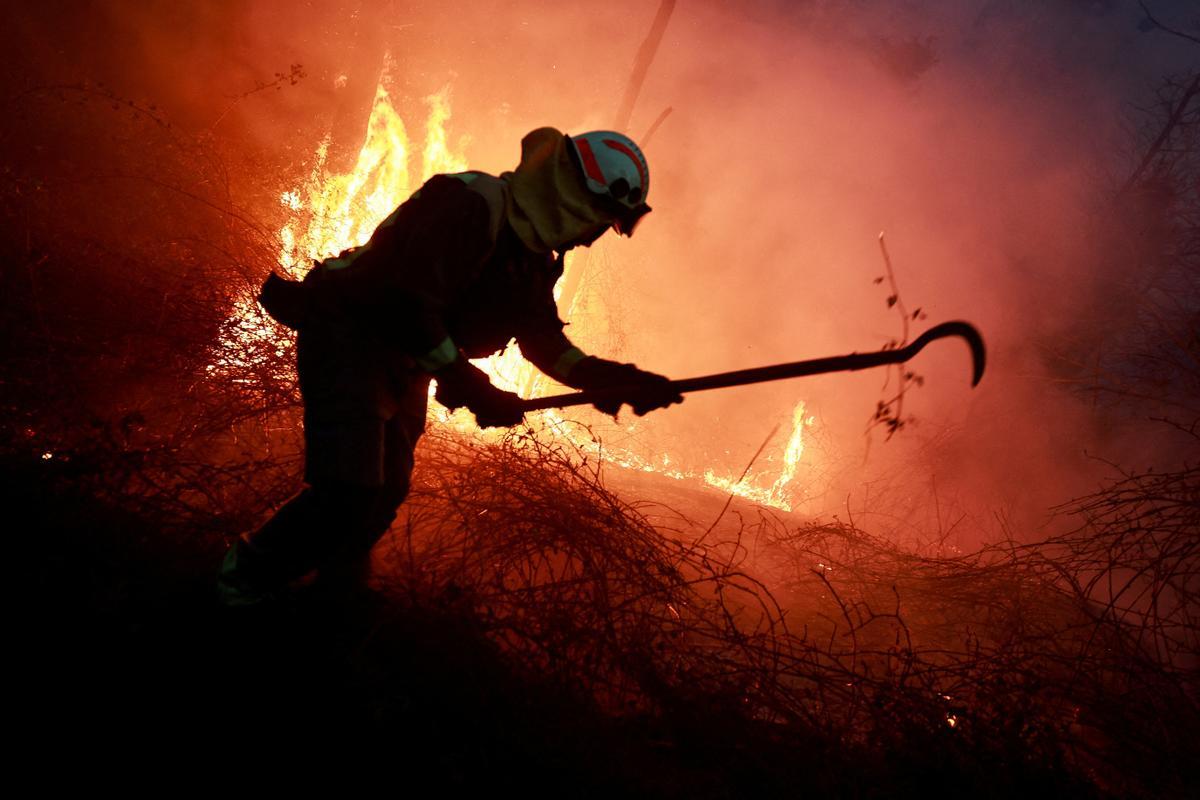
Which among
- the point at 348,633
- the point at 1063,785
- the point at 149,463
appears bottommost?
the point at 348,633

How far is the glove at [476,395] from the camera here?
7.59ft

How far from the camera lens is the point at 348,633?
243cm

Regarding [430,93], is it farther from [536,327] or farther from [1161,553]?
[1161,553]

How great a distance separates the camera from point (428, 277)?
84.0 inches

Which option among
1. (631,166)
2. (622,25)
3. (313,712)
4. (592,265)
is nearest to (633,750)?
(313,712)

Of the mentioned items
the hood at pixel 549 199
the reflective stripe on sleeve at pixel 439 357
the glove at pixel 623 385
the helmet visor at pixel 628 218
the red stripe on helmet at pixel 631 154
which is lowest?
the reflective stripe on sleeve at pixel 439 357

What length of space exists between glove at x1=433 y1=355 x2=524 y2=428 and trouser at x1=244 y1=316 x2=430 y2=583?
9.5 inches

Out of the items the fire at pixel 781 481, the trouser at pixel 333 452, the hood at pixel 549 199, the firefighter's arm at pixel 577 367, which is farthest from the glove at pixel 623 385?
the fire at pixel 781 481

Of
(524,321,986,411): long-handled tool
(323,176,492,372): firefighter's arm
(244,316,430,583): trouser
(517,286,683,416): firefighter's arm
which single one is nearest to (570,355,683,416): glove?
(517,286,683,416): firefighter's arm

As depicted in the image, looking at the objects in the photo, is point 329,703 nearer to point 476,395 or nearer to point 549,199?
point 476,395

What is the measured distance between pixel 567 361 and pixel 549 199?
814 millimetres

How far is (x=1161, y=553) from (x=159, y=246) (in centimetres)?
892

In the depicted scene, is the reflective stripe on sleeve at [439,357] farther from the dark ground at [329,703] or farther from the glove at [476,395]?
the dark ground at [329,703]

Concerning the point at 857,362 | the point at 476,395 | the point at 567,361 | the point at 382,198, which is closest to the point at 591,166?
the point at 567,361
